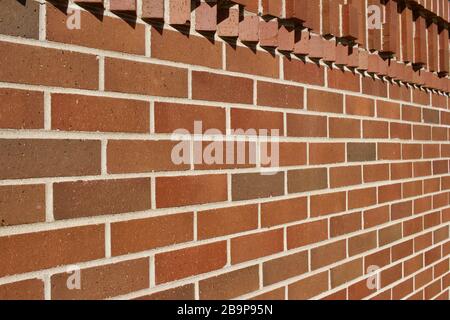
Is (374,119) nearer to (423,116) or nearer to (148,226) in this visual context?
(423,116)

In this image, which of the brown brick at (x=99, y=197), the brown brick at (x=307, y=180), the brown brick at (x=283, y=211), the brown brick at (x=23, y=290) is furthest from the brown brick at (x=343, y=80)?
the brown brick at (x=23, y=290)

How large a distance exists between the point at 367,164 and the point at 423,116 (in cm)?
78

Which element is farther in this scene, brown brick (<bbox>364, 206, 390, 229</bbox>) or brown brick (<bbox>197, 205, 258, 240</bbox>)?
brown brick (<bbox>364, 206, 390, 229</bbox>)

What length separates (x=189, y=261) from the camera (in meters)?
1.72

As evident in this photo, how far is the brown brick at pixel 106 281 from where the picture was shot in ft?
4.59

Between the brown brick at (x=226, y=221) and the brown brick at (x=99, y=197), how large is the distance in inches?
8.9

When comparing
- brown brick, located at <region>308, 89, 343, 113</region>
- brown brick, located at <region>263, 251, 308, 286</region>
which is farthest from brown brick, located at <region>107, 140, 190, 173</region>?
brown brick, located at <region>308, 89, 343, 113</region>

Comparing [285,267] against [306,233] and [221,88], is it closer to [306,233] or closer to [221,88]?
[306,233]

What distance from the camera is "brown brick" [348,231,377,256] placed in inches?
98.9

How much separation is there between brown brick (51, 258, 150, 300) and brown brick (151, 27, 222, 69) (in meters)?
0.57

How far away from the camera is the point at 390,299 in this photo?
9.12 feet

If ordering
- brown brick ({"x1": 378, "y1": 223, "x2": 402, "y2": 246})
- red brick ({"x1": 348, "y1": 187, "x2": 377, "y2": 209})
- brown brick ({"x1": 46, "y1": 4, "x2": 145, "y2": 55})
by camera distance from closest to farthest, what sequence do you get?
brown brick ({"x1": 46, "y1": 4, "x2": 145, "y2": 55})
red brick ({"x1": 348, "y1": 187, "x2": 377, "y2": 209})
brown brick ({"x1": 378, "y1": 223, "x2": 402, "y2": 246})

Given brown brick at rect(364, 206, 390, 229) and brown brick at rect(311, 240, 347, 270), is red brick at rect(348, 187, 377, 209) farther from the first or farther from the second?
brown brick at rect(311, 240, 347, 270)

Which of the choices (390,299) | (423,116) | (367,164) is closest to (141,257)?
(367,164)
